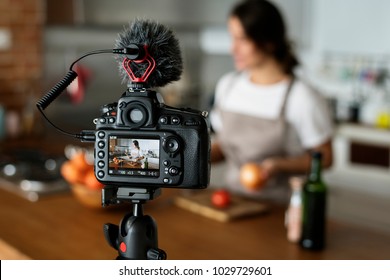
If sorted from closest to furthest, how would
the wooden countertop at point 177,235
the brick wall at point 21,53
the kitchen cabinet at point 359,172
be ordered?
the wooden countertop at point 177,235, the brick wall at point 21,53, the kitchen cabinet at point 359,172

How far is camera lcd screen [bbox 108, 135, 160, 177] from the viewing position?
25.9 inches

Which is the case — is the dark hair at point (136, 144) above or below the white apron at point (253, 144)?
above

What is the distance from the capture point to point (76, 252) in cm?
137

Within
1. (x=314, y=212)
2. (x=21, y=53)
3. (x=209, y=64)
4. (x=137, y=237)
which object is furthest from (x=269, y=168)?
(x=209, y=64)

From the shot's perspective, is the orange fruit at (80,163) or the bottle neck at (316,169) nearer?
the bottle neck at (316,169)

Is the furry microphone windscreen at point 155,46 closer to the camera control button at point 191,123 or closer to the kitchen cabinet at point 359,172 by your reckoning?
the camera control button at point 191,123

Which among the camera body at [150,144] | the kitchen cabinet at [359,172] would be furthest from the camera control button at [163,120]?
the kitchen cabinet at [359,172]

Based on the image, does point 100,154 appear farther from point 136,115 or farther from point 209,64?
point 209,64

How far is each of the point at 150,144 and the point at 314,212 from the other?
2.77ft

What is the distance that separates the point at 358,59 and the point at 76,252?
115 inches

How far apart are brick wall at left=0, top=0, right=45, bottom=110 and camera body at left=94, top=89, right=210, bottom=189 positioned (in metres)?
2.61

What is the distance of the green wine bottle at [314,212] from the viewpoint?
1.40m

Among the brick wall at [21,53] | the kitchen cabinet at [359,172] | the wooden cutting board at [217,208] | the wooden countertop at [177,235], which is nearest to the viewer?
the wooden countertop at [177,235]
